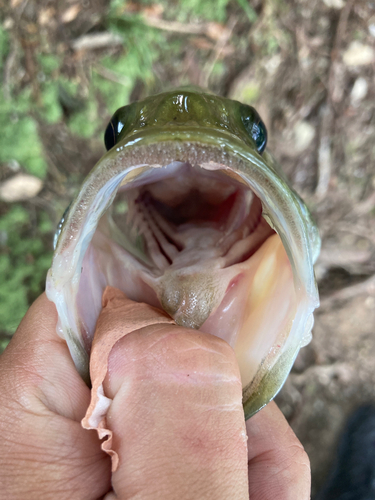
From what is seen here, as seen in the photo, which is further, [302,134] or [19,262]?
[302,134]

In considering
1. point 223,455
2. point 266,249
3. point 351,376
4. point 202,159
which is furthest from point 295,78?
point 223,455

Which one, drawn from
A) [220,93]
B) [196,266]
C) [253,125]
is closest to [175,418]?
A: [196,266]

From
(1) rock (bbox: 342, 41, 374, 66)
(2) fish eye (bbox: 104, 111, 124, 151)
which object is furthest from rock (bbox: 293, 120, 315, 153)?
(2) fish eye (bbox: 104, 111, 124, 151)

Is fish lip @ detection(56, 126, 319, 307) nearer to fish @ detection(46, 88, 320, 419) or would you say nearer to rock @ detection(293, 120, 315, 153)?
fish @ detection(46, 88, 320, 419)

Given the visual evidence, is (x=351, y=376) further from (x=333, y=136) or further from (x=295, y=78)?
(x=295, y=78)

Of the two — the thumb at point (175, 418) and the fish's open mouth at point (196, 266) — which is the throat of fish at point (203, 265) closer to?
the fish's open mouth at point (196, 266)

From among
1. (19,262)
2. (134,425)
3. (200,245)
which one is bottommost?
(19,262)

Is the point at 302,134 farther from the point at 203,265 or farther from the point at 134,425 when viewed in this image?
the point at 134,425
